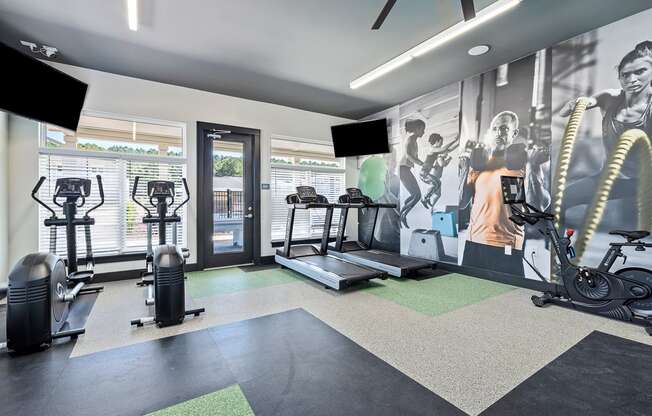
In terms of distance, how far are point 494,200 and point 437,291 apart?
6.06ft

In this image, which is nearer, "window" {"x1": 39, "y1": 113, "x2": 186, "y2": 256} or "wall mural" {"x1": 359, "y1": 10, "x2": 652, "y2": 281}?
"wall mural" {"x1": 359, "y1": 10, "x2": 652, "y2": 281}

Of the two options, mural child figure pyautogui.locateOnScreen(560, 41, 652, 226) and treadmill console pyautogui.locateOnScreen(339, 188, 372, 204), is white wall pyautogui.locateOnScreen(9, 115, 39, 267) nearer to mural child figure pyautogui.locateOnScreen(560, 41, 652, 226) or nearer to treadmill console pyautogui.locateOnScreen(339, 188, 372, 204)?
treadmill console pyautogui.locateOnScreen(339, 188, 372, 204)

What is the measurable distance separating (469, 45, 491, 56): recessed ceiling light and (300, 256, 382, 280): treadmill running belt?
3.56 metres

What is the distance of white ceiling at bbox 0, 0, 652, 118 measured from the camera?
3201mm

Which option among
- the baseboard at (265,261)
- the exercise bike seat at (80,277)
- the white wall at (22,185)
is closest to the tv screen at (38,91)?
the white wall at (22,185)

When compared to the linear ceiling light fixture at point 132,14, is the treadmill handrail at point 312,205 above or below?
below

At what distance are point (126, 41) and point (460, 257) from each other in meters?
6.13

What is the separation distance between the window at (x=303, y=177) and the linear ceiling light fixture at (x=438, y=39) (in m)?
2.09

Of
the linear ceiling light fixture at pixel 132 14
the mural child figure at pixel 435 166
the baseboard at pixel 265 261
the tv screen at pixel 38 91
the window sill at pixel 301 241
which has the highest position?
the linear ceiling light fixture at pixel 132 14

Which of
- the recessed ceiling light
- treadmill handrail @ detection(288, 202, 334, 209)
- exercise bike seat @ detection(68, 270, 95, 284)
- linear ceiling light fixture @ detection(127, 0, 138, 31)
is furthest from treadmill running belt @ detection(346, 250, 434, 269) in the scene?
linear ceiling light fixture @ detection(127, 0, 138, 31)

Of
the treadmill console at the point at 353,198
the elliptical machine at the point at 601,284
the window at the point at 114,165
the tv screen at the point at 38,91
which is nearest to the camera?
the elliptical machine at the point at 601,284

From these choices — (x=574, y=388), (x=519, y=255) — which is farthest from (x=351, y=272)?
(x=574, y=388)

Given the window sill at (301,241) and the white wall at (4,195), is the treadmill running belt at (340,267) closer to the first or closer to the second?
the window sill at (301,241)

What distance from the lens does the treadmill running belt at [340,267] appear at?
449cm
